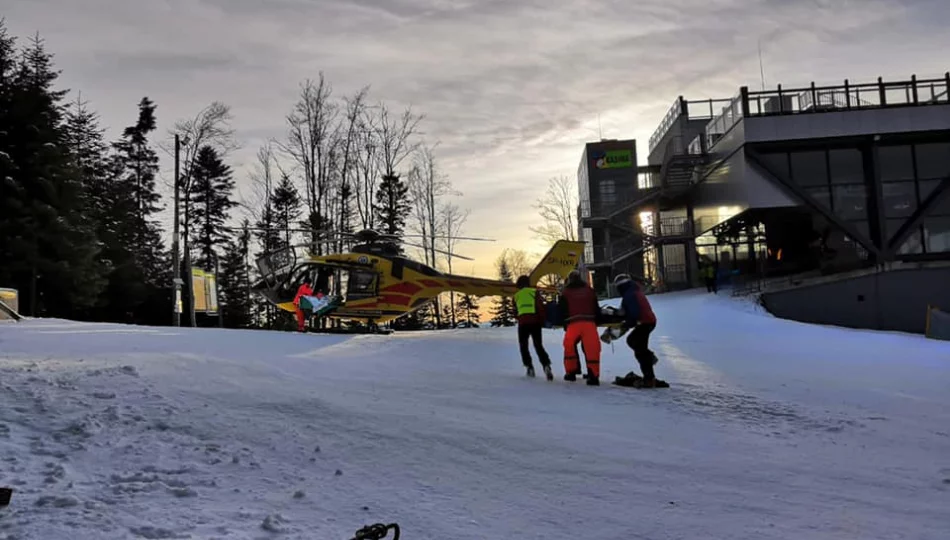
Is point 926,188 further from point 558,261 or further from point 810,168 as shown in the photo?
point 558,261

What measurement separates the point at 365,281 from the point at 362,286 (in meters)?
0.17

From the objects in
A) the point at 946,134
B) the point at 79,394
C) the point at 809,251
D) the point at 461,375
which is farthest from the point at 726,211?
the point at 79,394

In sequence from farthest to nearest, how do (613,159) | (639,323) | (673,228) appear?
1. (613,159)
2. (673,228)
3. (639,323)

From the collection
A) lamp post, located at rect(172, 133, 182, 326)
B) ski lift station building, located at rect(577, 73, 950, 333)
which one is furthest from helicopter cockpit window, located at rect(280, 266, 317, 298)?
ski lift station building, located at rect(577, 73, 950, 333)

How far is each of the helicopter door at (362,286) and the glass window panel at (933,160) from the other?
3145cm

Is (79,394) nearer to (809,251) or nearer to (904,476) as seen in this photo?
(904,476)

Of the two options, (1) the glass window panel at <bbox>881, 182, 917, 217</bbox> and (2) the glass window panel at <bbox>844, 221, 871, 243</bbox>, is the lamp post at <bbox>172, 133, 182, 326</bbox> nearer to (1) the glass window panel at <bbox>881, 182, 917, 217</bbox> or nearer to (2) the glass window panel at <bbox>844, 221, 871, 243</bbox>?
(2) the glass window panel at <bbox>844, 221, 871, 243</bbox>

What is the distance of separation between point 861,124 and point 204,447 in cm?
3670

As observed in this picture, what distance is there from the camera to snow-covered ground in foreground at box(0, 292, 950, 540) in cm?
413

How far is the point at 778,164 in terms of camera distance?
33812 mm

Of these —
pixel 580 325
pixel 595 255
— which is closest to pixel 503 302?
pixel 595 255

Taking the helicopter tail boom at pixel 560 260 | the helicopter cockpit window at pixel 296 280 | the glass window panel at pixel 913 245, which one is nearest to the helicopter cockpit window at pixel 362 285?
the helicopter cockpit window at pixel 296 280

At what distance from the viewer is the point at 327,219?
39.7m

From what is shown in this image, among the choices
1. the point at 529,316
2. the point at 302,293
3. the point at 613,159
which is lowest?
the point at 529,316
